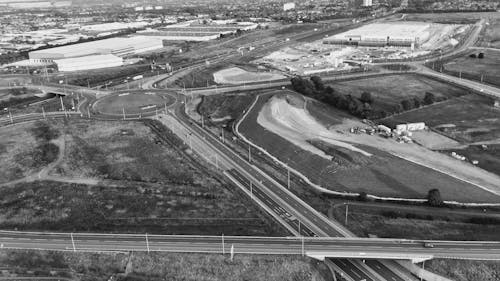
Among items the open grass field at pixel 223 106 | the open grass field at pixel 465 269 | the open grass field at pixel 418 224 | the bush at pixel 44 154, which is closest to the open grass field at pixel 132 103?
the open grass field at pixel 223 106

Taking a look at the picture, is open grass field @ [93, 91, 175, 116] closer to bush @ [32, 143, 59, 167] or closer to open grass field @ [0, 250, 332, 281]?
bush @ [32, 143, 59, 167]

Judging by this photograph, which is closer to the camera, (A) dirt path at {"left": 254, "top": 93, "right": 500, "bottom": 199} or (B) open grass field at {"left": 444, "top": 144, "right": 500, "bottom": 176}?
(A) dirt path at {"left": 254, "top": 93, "right": 500, "bottom": 199}

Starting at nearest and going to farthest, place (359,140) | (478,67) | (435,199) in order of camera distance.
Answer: (435,199) < (359,140) < (478,67)

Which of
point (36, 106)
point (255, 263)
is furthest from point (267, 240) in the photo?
point (36, 106)

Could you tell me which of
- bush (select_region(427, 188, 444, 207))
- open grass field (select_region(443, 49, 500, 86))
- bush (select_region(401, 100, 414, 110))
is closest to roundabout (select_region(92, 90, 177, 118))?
bush (select_region(401, 100, 414, 110))

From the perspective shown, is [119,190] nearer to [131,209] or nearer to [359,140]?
[131,209]

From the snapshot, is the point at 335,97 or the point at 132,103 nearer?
the point at 335,97

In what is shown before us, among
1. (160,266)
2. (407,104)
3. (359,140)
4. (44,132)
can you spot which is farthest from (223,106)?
(160,266)
